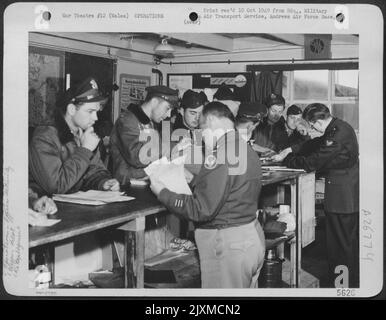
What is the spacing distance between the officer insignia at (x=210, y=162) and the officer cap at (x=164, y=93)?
0.25m

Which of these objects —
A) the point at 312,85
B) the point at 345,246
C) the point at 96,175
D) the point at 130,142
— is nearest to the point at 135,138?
the point at 130,142

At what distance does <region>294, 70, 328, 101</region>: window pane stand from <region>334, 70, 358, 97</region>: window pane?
0.12 ft

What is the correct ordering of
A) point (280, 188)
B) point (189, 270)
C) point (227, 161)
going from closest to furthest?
point (227, 161) → point (189, 270) → point (280, 188)

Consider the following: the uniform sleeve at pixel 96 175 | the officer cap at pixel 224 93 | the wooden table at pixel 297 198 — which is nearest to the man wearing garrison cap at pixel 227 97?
the officer cap at pixel 224 93

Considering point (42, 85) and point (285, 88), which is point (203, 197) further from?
point (42, 85)

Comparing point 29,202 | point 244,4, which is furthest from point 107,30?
point 29,202

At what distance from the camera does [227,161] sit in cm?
116

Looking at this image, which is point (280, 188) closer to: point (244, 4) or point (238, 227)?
point (238, 227)

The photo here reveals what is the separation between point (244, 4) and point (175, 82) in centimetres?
28

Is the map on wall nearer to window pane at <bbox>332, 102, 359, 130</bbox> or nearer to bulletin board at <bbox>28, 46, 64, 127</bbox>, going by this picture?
bulletin board at <bbox>28, 46, 64, 127</bbox>

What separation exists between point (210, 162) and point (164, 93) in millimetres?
278

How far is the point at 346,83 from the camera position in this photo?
126 cm

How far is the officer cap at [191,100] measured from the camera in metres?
1.32
